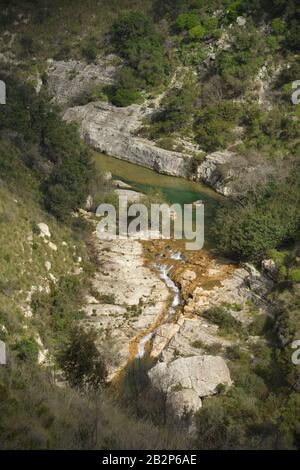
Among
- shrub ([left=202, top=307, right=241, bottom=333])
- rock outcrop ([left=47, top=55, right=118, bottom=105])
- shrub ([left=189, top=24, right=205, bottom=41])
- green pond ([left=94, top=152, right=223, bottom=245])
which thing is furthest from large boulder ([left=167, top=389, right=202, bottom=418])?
shrub ([left=189, top=24, right=205, bottom=41])

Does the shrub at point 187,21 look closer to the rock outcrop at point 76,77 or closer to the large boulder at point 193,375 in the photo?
the rock outcrop at point 76,77

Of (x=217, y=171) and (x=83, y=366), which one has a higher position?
(x=217, y=171)

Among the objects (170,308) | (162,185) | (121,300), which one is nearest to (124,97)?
(162,185)

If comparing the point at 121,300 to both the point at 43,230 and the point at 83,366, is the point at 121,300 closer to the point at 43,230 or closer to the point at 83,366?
the point at 43,230

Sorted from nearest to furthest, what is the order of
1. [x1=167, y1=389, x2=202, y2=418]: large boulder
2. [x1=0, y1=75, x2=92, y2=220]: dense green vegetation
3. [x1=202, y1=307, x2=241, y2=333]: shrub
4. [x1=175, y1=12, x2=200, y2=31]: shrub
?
[x1=167, y1=389, x2=202, y2=418]: large boulder < [x1=202, y1=307, x2=241, y2=333]: shrub < [x1=0, y1=75, x2=92, y2=220]: dense green vegetation < [x1=175, y1=12, x2=200, y2=31]: shrub

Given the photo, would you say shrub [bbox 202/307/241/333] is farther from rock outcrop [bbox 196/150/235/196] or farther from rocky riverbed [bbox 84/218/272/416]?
rock outcrop [bbox 196/150/235/196]

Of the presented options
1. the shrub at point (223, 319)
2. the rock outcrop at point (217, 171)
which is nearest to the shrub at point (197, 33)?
the rock outcrop at point (217, 171)
